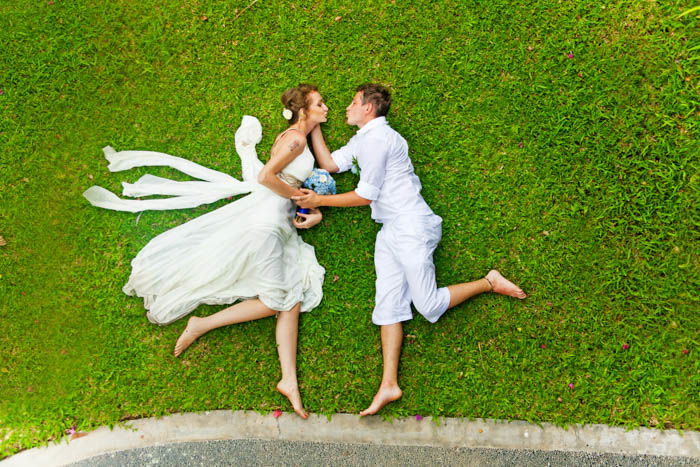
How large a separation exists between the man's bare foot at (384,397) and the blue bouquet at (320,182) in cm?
193

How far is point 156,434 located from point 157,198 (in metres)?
2.32

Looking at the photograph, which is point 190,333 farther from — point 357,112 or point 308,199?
point 357,112

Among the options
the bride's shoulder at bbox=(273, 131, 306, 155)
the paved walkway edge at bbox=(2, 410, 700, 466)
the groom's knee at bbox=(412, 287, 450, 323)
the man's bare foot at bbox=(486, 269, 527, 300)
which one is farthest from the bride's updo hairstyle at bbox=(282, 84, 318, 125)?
the paved walkway edge at bbox=(2, 410, 700, 466)

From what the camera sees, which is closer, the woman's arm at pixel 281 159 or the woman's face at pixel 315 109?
the woman's arm at pixel 281 159

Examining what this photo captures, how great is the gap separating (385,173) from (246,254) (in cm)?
148

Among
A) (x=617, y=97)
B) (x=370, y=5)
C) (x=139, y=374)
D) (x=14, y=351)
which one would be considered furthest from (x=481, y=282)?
(x=14, y=351)

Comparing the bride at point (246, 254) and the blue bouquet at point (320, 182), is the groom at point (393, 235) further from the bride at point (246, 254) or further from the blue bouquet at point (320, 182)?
the bride at point (246, 254)

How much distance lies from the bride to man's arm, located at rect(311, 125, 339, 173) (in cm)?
21

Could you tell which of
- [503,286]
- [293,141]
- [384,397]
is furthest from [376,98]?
[384,397]

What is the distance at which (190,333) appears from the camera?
12.9ft

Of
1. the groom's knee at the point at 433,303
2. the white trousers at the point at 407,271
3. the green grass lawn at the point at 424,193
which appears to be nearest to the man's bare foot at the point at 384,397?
the green grass lawn at the point at 424,193

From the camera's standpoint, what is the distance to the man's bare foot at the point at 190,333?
393 centimetres

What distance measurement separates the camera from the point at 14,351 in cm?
409

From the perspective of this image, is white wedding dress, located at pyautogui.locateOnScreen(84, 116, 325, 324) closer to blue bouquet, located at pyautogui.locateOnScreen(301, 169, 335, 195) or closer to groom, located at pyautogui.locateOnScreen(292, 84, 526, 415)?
blue bouquet, located at pyautogui.locateOnScreen(301, 169, 335, 195)
